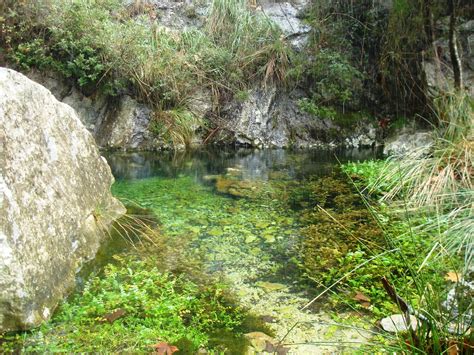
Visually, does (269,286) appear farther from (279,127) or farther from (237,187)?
(279,127)

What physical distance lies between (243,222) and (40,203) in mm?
1645

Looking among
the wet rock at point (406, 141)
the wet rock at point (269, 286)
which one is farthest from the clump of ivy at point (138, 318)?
the wet rock at point (406, 141)

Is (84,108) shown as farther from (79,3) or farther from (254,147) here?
(254,147)

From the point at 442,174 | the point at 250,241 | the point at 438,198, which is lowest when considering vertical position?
the point at 250,241

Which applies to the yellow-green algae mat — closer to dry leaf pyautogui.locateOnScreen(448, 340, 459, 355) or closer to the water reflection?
dry leaf pyautogui.locateOnScreen(448, 340, 459, 355)

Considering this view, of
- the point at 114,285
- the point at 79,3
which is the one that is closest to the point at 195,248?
the point at 114,285

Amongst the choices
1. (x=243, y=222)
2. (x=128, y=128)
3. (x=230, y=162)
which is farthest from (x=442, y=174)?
(x=128, y=128)

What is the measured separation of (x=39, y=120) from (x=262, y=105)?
5.75m

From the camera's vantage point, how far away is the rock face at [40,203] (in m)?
1.85

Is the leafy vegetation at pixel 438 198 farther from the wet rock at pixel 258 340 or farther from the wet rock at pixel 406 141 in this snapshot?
the wet rock at pixel 406 141

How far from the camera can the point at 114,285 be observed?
2268mm

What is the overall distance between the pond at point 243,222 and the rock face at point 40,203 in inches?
23.1

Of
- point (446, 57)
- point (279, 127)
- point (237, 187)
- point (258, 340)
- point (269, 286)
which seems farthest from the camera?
point (279, 127)

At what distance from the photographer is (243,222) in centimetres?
343
